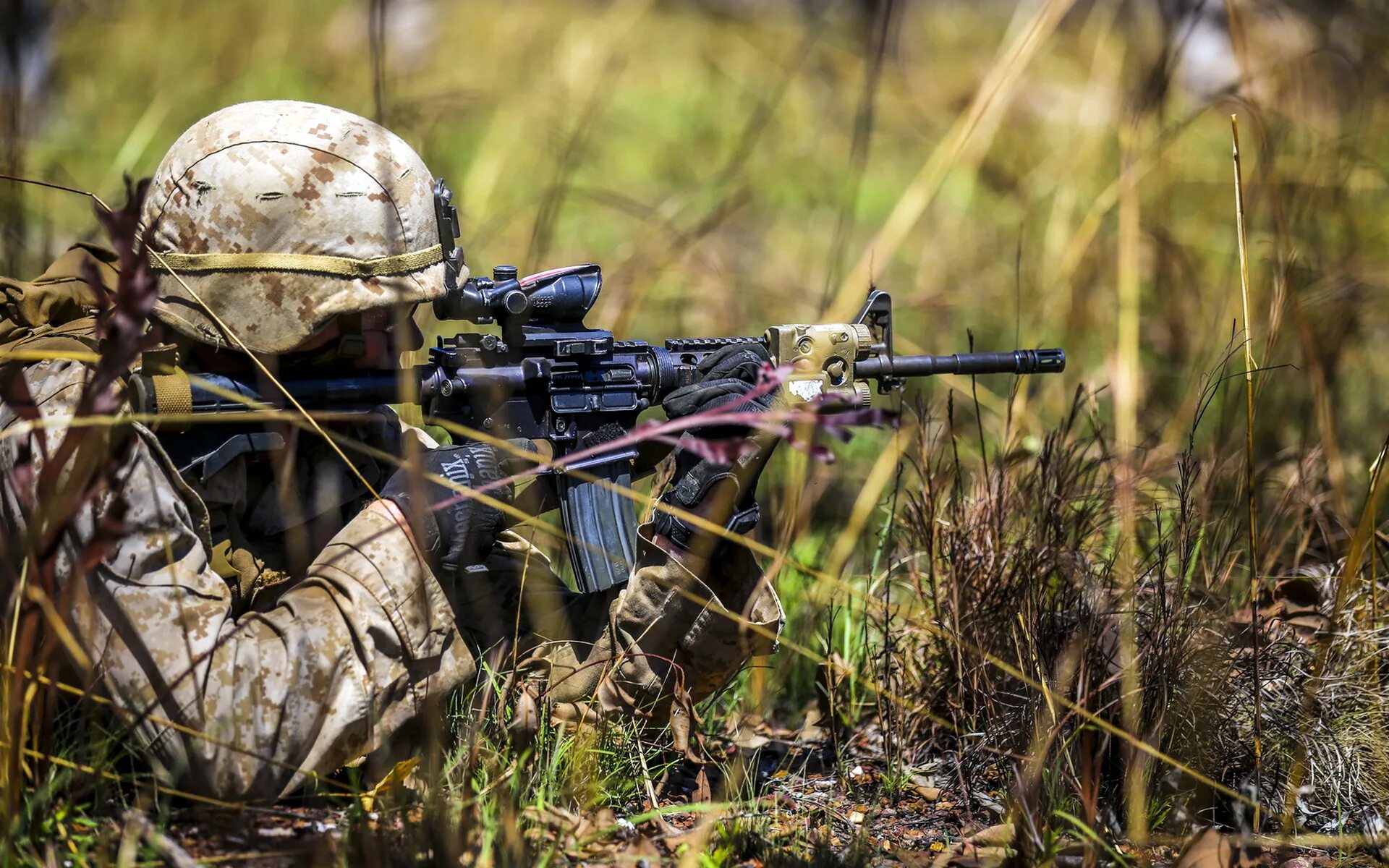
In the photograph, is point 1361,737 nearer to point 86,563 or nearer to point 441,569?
point 441,569

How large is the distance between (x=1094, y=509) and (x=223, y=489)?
2115mm

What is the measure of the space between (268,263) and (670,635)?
1168 millimetres

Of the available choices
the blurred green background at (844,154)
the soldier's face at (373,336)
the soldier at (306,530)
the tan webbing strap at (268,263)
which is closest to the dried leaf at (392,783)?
the soldier at (306,530)

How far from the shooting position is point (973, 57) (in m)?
10.3

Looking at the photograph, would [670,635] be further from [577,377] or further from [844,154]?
[844,154]

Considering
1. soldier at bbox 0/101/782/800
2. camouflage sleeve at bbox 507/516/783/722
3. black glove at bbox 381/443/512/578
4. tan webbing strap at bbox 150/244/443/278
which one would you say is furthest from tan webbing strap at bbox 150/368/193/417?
camouflage sleeve at bbox 507/516/783/722

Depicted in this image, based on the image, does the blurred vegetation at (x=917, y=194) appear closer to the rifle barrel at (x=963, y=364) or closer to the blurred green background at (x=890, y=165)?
the blurred green background at (x=890, y=165)

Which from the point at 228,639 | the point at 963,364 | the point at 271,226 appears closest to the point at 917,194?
the point at 963,364

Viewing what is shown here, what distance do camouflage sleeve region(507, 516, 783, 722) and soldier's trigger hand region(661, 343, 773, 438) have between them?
0.92 feet

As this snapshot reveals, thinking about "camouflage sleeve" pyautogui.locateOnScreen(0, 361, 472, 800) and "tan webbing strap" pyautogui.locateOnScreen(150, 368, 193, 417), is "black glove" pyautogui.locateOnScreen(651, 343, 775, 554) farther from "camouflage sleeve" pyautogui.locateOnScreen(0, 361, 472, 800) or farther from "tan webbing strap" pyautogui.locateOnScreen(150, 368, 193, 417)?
"tan webbing strap" pyautogui.locateOnScreen(150, 368, 193, 417)

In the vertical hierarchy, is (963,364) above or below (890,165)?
below

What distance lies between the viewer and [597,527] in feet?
9.57

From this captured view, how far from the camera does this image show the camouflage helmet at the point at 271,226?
243 cm

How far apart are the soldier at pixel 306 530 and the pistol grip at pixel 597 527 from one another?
169 mm
